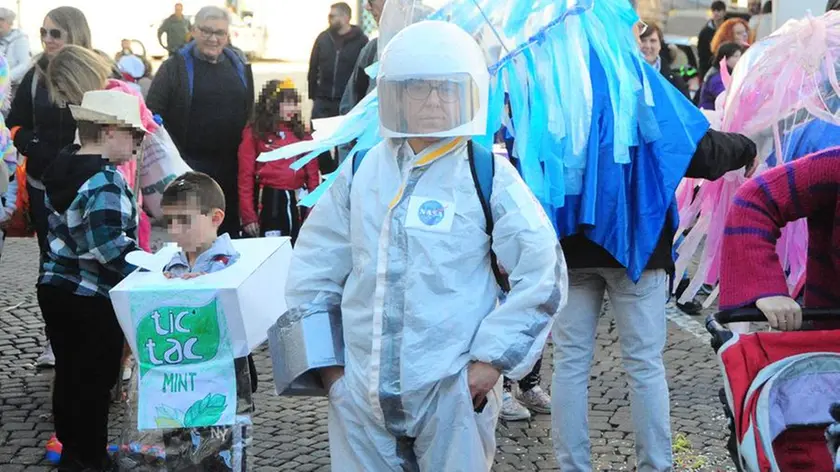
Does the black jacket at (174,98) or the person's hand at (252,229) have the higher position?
the black jacket at (174,98)

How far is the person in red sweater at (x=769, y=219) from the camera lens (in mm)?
3244

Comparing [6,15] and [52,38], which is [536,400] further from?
[6,15]

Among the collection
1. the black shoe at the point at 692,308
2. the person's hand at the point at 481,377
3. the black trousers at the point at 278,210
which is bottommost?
the black shoe at the point at 692,308

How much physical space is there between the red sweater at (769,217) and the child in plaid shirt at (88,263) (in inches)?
99.0

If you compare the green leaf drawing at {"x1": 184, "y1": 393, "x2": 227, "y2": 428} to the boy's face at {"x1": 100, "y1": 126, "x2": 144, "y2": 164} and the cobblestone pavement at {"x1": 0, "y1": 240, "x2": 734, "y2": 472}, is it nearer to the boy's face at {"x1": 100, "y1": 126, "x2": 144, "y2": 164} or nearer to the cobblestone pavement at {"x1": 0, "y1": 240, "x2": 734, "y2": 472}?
the cobblestone pavement at {"x1": 0, "y1": 240, "x2": 734, "y2": 472}

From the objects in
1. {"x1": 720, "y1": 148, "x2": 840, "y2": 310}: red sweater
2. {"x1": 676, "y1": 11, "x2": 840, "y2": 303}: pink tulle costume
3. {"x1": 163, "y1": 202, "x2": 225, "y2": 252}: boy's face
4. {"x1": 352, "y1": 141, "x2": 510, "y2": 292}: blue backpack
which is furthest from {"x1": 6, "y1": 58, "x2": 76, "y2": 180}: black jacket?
{"x1": 720, "y1": 148, "x2": 840, "y2": 310}: red sweater

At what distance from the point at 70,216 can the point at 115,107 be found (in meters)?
0.46

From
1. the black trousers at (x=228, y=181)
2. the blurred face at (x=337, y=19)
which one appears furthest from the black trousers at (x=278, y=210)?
the blurred face at (x=337, y=19)

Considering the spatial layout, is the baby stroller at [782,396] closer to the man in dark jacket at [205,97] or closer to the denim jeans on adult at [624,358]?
the denim jeans on adult at [624,358]

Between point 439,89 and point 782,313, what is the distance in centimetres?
103

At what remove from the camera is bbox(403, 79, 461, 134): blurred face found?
335 centimetres

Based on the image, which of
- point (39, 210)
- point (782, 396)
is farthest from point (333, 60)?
point (782, 396)

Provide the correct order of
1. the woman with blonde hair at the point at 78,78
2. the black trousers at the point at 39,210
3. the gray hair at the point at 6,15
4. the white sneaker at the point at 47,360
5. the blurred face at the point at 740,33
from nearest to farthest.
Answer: the woman with blonde hair at the point at 78,78, the black trousers at the point at 39,210, the white sneaker at the point at 47,360, the gray hair at the point at 6,15, the blurred face at the point at 740,33

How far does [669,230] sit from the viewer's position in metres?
4.61
